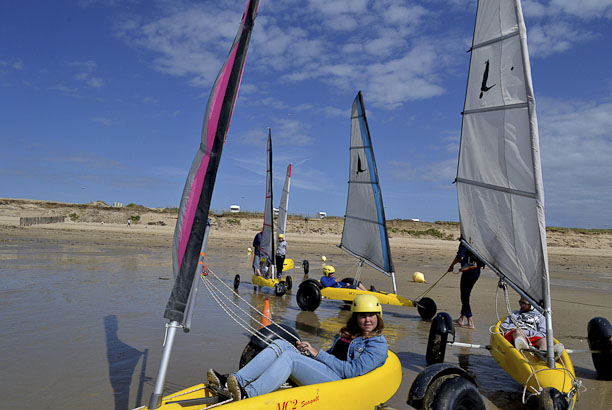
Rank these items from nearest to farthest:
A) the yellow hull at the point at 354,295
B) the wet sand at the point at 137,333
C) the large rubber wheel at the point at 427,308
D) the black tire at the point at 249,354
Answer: the black tire at the point at 249,354 → the wet sand at the point at 137,333 → the yellow hull at the point at 354,295 → the large rubber wheel at the point at 427,308

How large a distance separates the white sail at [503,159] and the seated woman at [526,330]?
1.40 ft

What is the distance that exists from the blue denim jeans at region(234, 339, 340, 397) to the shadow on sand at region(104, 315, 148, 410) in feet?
3.98

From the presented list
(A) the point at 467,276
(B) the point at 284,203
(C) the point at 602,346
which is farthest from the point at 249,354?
(B) the point at 284,203

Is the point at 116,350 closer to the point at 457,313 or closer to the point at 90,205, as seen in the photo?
the point at 457,313

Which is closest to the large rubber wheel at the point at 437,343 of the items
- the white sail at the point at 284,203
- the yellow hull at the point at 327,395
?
the yellow hull at the point at 327,395

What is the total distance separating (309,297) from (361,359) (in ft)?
15.3

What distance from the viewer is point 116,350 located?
16.3 ft

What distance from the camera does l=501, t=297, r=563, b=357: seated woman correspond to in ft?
13.8

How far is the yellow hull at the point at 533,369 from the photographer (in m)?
3.60

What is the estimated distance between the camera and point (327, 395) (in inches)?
116

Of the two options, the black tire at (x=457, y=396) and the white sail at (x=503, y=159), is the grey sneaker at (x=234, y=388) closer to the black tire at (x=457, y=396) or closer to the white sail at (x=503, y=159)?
the black tire at (x=457, y=396)

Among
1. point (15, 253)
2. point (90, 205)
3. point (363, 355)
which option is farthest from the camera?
point (90, 205)

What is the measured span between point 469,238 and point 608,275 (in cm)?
1637

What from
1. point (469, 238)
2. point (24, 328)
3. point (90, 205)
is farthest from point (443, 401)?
point (90, 205)
